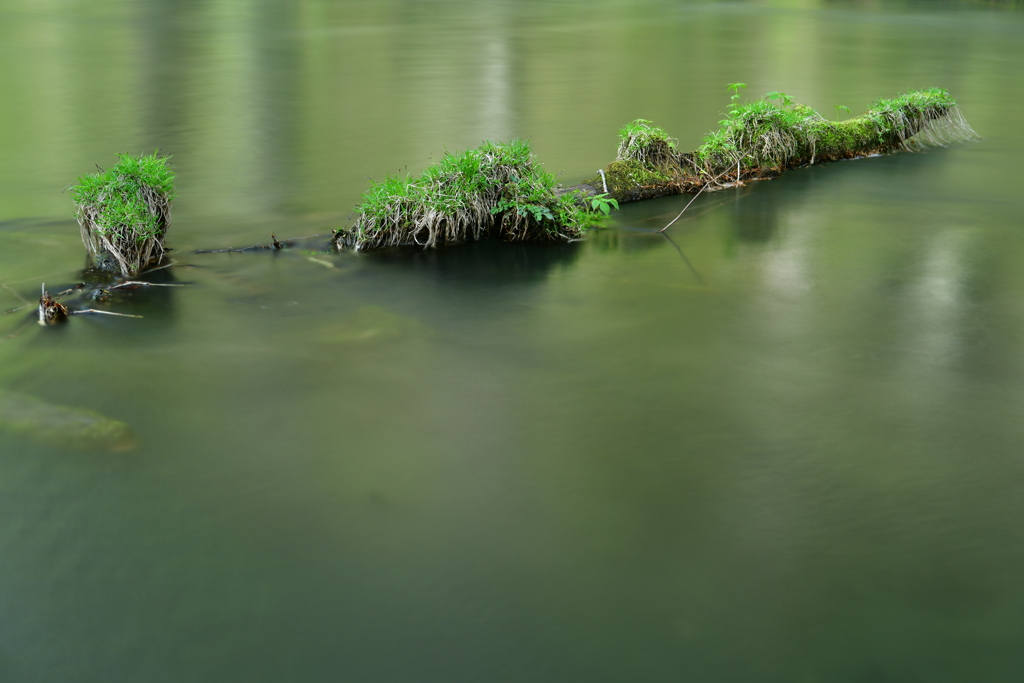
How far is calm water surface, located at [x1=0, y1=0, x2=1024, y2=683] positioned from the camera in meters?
2.52

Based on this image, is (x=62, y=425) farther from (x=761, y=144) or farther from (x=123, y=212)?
(x=761, y=144)

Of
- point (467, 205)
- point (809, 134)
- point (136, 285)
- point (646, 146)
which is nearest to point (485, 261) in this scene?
point (467, 205)

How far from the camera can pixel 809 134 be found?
8.15 metres

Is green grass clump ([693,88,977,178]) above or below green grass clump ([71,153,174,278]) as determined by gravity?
above

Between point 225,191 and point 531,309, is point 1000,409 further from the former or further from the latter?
point 225,191

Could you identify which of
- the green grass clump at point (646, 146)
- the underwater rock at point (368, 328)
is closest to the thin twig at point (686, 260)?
the green grass clump at point (646, 146)

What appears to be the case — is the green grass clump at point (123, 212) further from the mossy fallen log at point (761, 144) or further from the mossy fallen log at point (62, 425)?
the mossy fallen log at point (761, 144)

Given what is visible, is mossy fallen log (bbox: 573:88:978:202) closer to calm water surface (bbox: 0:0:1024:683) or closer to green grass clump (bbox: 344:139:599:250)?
calm water surface (bbox: 0:0:1024:683)

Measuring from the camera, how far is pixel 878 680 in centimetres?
236

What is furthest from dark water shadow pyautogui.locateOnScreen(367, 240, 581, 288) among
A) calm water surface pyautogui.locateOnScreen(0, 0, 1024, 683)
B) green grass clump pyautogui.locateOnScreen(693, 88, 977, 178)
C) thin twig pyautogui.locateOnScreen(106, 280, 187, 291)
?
green grass clump pyautogui.locateOnScreen(693, 88, 977, 178)

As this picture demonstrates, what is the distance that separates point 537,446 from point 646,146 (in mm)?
4313

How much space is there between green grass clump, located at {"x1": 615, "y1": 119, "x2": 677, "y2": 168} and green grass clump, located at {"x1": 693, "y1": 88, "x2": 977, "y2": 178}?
1.20 ft

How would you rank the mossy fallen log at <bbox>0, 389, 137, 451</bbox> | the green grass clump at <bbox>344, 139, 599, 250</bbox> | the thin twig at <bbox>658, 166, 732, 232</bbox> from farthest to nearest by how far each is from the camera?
the thin twig at <bbox>658, 166, 732, 232</bbox> → the green grass clump at <bbox>344, 139, 599, 250</bbox> → the mossy fallen log at <bbox>0, 389, 137, 451</bbox>

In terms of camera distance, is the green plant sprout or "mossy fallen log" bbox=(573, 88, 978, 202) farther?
"mossy fallen log" bbox=(573, 88, 978, 202)
